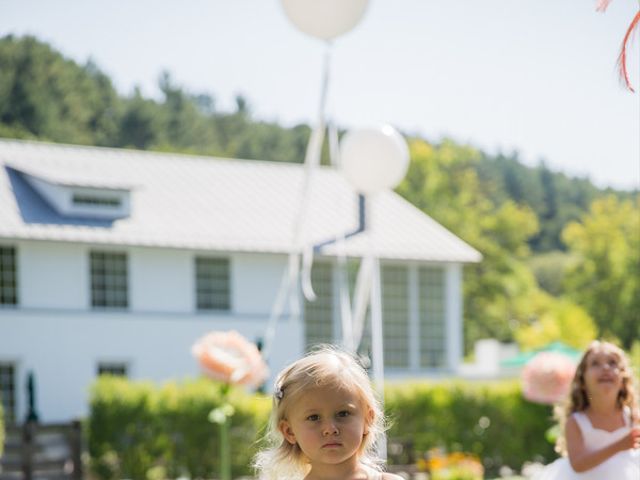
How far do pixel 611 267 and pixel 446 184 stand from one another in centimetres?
896

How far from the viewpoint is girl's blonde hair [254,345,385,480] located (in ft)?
10.2

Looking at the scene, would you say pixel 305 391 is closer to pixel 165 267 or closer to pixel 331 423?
pixel 331 423

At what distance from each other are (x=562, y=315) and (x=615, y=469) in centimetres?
3259

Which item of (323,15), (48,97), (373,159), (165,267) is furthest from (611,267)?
(323,15)

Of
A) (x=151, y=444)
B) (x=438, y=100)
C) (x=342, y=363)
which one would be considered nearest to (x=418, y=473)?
(x=151, y=444)

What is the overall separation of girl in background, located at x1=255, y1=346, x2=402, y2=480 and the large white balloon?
5622 mm

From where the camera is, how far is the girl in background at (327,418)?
10.1ft

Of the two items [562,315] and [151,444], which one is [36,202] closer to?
[151,444]

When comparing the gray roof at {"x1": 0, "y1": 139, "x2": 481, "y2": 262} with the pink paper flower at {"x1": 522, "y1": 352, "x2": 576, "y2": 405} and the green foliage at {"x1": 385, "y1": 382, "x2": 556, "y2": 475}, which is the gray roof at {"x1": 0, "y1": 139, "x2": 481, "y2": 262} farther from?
the pink paper flower at {"x1": 522, "y1": 352, "x2": 576, "y2": 405}

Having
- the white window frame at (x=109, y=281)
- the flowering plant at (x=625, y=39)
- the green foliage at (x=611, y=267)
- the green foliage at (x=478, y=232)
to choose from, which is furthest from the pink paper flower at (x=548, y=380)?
the green foliage at (x=478, y=232)

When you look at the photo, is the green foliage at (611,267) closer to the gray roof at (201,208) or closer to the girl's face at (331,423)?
the gray roof at (201,208)

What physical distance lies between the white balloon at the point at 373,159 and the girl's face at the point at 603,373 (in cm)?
556

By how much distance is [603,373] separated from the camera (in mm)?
5156

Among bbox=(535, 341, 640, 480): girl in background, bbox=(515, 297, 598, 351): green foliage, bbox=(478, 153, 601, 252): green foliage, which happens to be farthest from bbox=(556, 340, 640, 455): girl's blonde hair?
bbox=(478, 153, 601, 252): green foliage
